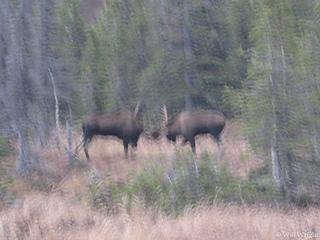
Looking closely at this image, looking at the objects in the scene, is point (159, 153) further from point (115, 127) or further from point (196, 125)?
point (115, 127)

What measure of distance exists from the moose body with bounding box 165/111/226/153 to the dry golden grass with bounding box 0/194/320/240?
9.48 meters

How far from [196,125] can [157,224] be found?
11.7 metres

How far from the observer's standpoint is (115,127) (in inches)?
959

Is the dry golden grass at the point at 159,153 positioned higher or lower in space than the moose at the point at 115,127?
lower

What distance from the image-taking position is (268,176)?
15734mm

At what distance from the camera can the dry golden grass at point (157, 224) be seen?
10.8 metres

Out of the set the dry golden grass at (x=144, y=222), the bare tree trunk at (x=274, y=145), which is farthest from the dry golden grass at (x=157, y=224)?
the bare tree trunk at (x=274, y=145)

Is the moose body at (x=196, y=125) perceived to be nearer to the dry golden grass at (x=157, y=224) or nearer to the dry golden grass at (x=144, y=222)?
the dry golden grass at (x=144, y=222)

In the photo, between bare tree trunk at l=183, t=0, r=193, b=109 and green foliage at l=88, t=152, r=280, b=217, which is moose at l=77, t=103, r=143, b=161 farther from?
green foliage at l=88, t=152, r=280, b=217

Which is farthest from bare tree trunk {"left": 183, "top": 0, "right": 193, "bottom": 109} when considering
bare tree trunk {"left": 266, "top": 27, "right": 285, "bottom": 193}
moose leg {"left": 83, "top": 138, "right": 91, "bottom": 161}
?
bare tree trunk {"left": 266, "top": 27, "right": 285, "bottom": 193}

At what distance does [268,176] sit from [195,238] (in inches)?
209

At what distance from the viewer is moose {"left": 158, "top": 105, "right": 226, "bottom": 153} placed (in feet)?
75.8

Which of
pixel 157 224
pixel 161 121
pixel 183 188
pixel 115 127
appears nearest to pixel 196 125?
pixel 161 121

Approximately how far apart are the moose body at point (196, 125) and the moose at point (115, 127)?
1368 mm
